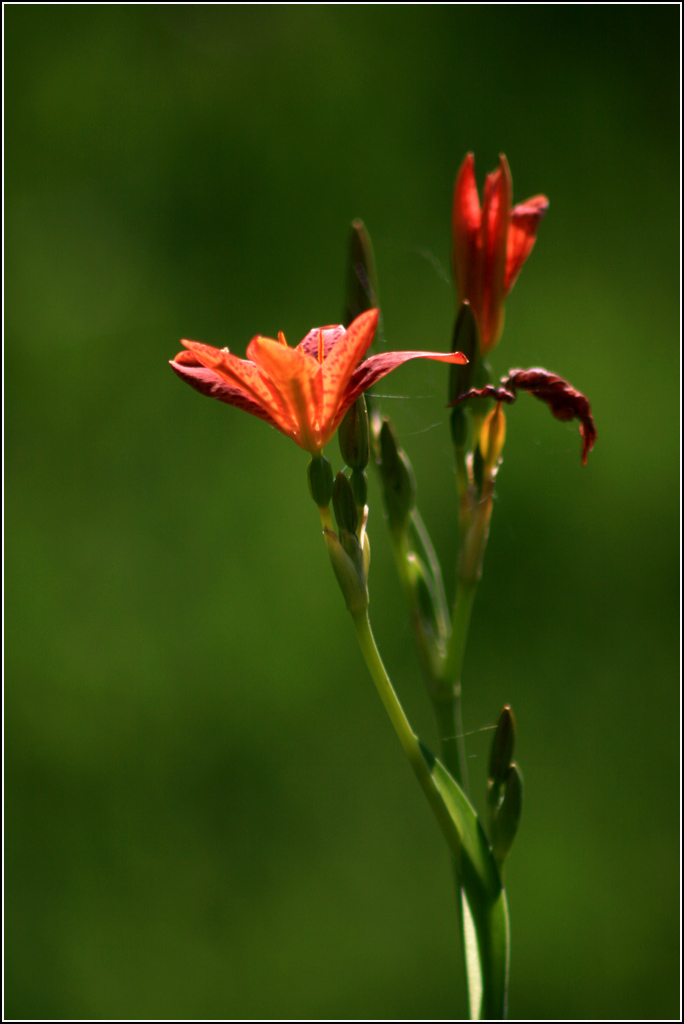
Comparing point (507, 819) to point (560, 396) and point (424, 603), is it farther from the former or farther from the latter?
point (560, 396)

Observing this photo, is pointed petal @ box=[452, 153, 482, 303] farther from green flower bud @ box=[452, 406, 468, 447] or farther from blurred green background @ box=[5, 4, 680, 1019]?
blurred green background @ box=[5, 4, 680, 1019]

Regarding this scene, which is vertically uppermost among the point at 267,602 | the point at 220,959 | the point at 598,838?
the point at 267,602

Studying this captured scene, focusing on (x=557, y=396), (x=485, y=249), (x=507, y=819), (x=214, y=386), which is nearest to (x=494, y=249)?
(x=485, y=249)

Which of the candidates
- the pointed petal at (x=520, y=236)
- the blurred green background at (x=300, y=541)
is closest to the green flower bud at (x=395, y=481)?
the pointed petal at (x=520, y=236)

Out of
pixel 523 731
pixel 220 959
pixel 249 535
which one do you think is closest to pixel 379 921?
pixel 220 959

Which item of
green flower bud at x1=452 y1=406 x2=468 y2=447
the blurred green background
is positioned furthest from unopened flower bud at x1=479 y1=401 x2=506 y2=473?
the blurred green background

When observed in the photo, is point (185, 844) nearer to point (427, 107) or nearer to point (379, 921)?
point (379, 921)
